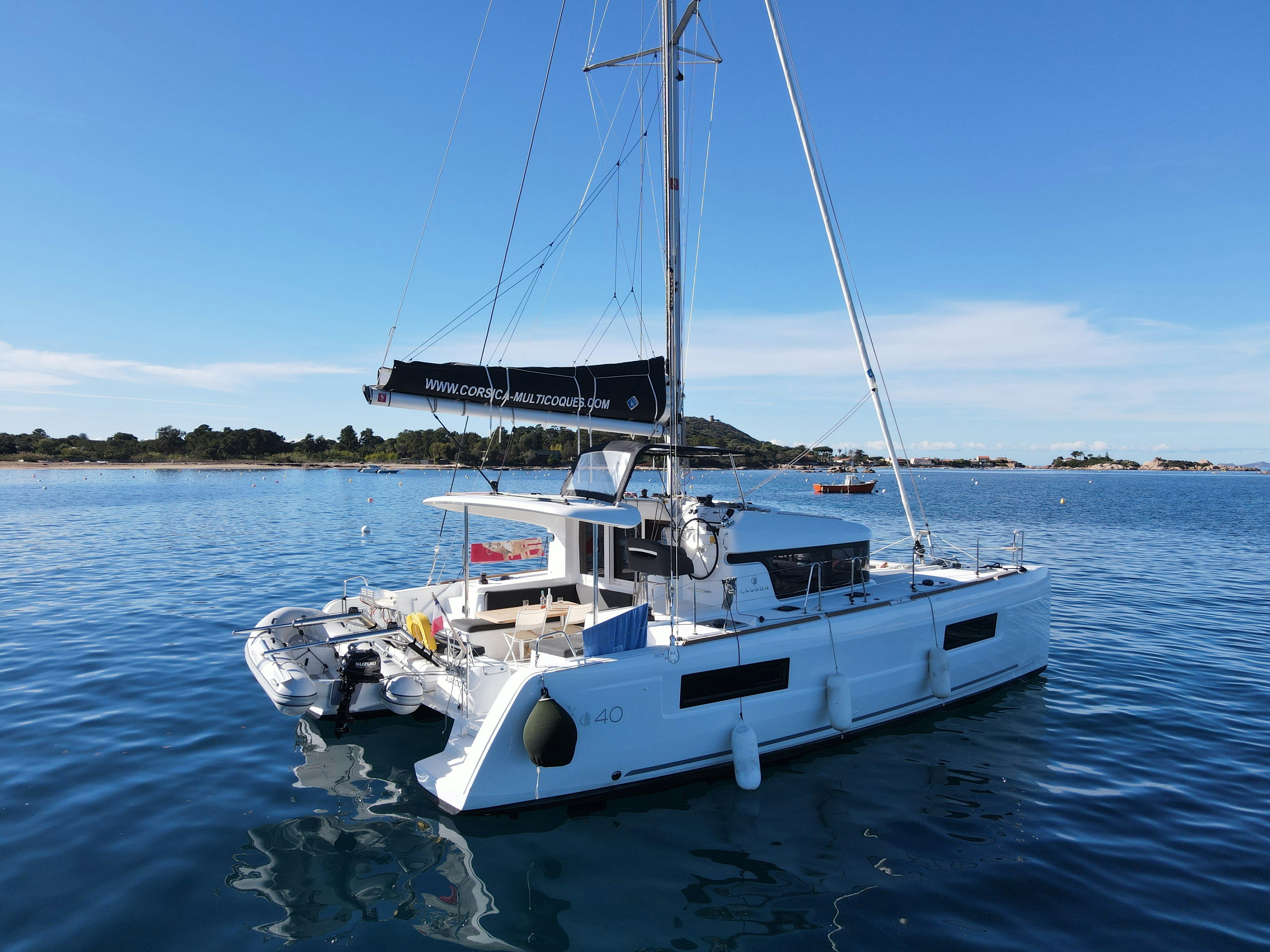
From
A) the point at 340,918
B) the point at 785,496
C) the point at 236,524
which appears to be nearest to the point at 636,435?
the point at 340,918

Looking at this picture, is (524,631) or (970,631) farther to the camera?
(970,631)

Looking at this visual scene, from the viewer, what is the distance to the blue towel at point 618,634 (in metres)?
6.43

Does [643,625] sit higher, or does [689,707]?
[643,625]

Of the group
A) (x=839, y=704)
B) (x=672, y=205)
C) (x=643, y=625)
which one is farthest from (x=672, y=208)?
(x=839, y=704)

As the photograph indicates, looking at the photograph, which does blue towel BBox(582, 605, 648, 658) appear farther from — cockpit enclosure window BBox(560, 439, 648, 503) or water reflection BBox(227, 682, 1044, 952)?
cockpit enclosure window BBox(560, 439, 648, 503)

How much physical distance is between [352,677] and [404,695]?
77 centimetres

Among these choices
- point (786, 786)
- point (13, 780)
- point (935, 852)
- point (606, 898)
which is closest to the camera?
point (606, 898)

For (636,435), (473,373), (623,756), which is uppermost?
(473,373)

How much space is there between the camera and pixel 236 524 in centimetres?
2822

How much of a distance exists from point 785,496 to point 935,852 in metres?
59.6

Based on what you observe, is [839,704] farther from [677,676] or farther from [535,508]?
[535,508]

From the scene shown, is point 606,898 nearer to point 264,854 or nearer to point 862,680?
point 264,854

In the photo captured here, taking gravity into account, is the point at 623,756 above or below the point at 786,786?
above

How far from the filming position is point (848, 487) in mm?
64812
